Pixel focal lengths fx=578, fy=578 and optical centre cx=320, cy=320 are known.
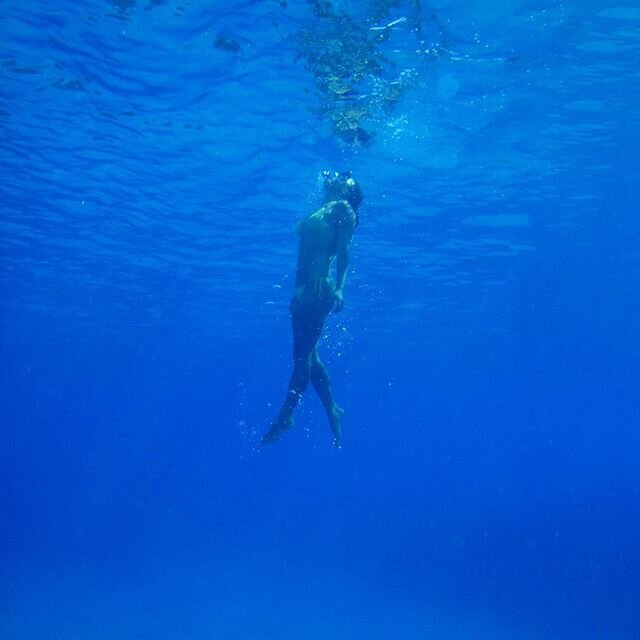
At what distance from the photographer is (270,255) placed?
2703 centimetres

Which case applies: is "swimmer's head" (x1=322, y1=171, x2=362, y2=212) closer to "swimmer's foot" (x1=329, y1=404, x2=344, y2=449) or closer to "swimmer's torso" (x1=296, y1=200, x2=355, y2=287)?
"swimmer's torso" (x1=296, y1=200, x2=355, y2=287)

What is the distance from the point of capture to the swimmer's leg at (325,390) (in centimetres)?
948

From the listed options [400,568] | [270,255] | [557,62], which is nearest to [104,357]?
[400,568]

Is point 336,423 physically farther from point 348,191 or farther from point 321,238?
point 348,191

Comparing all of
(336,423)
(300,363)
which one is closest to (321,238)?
(300,363)

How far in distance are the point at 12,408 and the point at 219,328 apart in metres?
89.1

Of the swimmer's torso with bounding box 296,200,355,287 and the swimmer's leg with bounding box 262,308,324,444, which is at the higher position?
the swimmer's torso with bounding box 296,200,355,287

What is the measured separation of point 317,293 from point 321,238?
3.49 feet

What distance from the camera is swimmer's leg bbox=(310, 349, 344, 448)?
31.1 ft

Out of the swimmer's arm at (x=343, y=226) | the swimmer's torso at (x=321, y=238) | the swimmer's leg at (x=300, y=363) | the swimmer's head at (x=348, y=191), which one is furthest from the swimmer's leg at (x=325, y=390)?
the swimmer's head at (x=348, y=191)

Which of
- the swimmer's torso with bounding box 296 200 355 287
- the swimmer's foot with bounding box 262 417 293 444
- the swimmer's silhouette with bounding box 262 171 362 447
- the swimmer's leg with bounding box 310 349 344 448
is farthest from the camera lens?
the swimmer's torso with bounding box 296 200 355 287

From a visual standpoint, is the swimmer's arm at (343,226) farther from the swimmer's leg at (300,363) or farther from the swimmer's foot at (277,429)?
the swimmer's foot at (277,429)

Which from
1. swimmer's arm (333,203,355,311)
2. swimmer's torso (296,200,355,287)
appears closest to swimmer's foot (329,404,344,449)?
swimmer's arm (333,203,355,311)

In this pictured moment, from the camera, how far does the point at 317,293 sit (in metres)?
9.19
